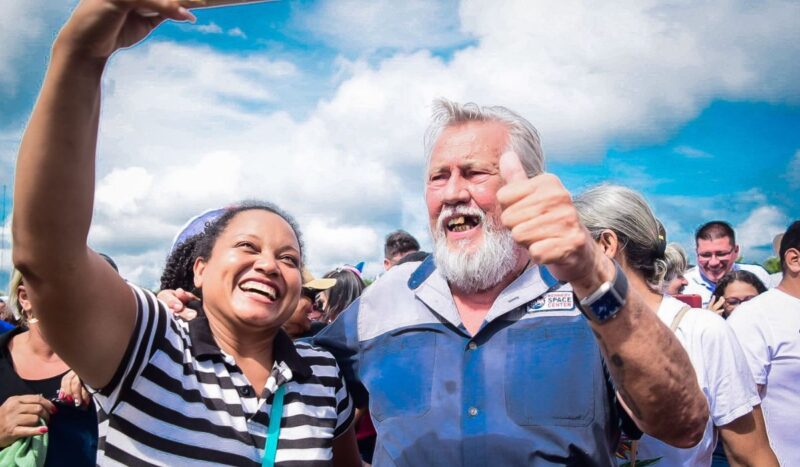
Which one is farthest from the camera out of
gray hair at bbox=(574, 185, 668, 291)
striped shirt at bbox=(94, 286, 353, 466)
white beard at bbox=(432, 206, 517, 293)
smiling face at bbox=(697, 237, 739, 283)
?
smiling face at bbox=(697, 237, 739, 283)

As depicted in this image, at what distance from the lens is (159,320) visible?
198 cm

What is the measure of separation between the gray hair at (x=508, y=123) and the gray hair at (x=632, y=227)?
0.64 m

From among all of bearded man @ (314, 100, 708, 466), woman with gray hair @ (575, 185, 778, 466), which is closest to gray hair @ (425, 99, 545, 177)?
bearded man @ (314, 100, 708, 466)

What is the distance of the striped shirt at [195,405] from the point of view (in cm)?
188

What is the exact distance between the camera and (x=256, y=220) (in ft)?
7.96

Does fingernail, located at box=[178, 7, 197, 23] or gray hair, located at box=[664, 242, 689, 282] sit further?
gray hair, located at box=[664, 242, 689, 282]

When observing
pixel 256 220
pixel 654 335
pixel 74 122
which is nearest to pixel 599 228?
pixel 654 335

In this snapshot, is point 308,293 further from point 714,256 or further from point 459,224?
point 714,256

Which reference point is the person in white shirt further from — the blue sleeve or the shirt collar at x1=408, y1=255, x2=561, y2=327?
the blue sleeve

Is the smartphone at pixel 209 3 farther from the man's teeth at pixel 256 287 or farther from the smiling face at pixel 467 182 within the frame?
the smiling face at pixel 467 182

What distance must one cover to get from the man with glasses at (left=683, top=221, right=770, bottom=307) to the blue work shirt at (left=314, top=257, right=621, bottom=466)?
17.2ft

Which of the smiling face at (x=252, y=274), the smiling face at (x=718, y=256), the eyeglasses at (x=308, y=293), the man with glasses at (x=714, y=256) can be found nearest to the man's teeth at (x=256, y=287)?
the smiling face at (x=252, y=274)

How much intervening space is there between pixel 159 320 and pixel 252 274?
0.41 metres

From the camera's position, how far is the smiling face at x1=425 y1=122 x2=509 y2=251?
265cm
